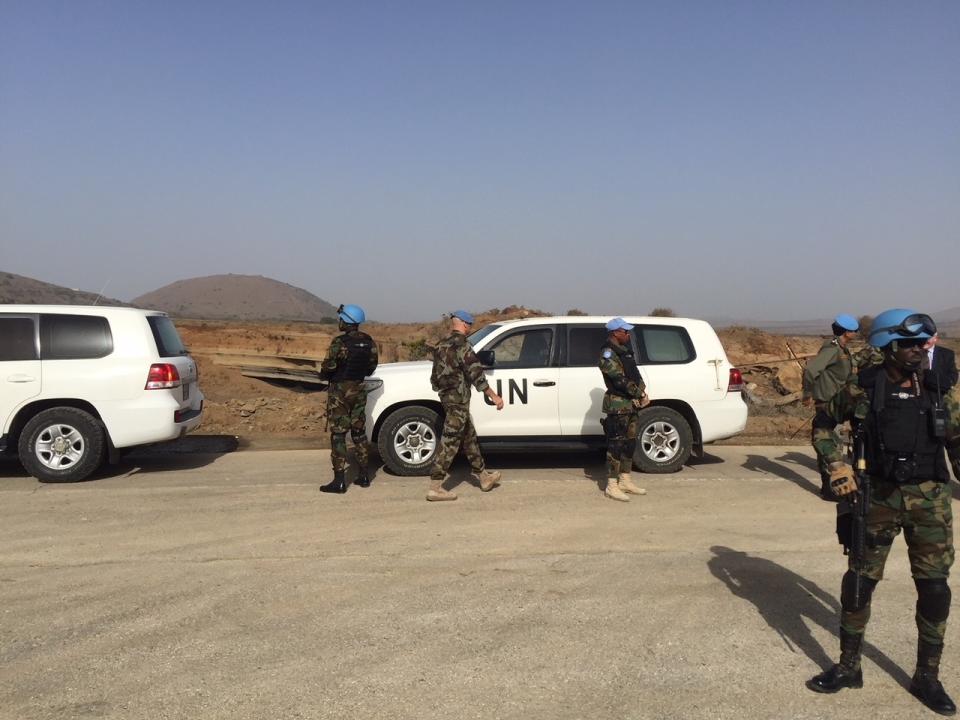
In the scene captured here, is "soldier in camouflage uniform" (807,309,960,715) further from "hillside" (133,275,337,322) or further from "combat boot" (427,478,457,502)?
"hillside" (133,275,337,322)

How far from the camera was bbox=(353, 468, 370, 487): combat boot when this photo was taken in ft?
25.4

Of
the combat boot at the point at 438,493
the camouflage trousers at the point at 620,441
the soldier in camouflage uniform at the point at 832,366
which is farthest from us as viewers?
the camouflage trousers at the point at 620,441

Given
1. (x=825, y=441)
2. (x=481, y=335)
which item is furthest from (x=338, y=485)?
(x=825, y=441)

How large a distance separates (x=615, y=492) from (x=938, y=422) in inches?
165

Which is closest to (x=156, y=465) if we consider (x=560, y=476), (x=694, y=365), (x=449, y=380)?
(x=449, y=380)

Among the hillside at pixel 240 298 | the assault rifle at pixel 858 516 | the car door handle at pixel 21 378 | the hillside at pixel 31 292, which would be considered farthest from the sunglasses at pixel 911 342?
the hillside at pixel 240 298

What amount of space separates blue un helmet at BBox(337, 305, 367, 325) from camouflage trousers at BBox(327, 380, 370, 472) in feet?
1.96

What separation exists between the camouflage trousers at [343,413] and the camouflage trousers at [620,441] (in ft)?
8.16

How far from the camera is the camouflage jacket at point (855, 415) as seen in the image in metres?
3.38

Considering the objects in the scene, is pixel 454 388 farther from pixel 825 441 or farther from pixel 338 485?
pixel 825 441

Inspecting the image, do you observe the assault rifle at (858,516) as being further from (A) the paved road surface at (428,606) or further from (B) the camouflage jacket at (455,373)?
(B) the camouflage jacket at (455,373)

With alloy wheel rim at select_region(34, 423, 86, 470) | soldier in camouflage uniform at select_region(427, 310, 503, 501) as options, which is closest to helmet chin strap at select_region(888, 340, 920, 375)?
soldier in camouflage uniform at select_region(427, 310, 503, 501)

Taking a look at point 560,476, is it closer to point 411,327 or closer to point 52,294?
point 411,327

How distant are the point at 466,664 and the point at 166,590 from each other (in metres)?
2.19
